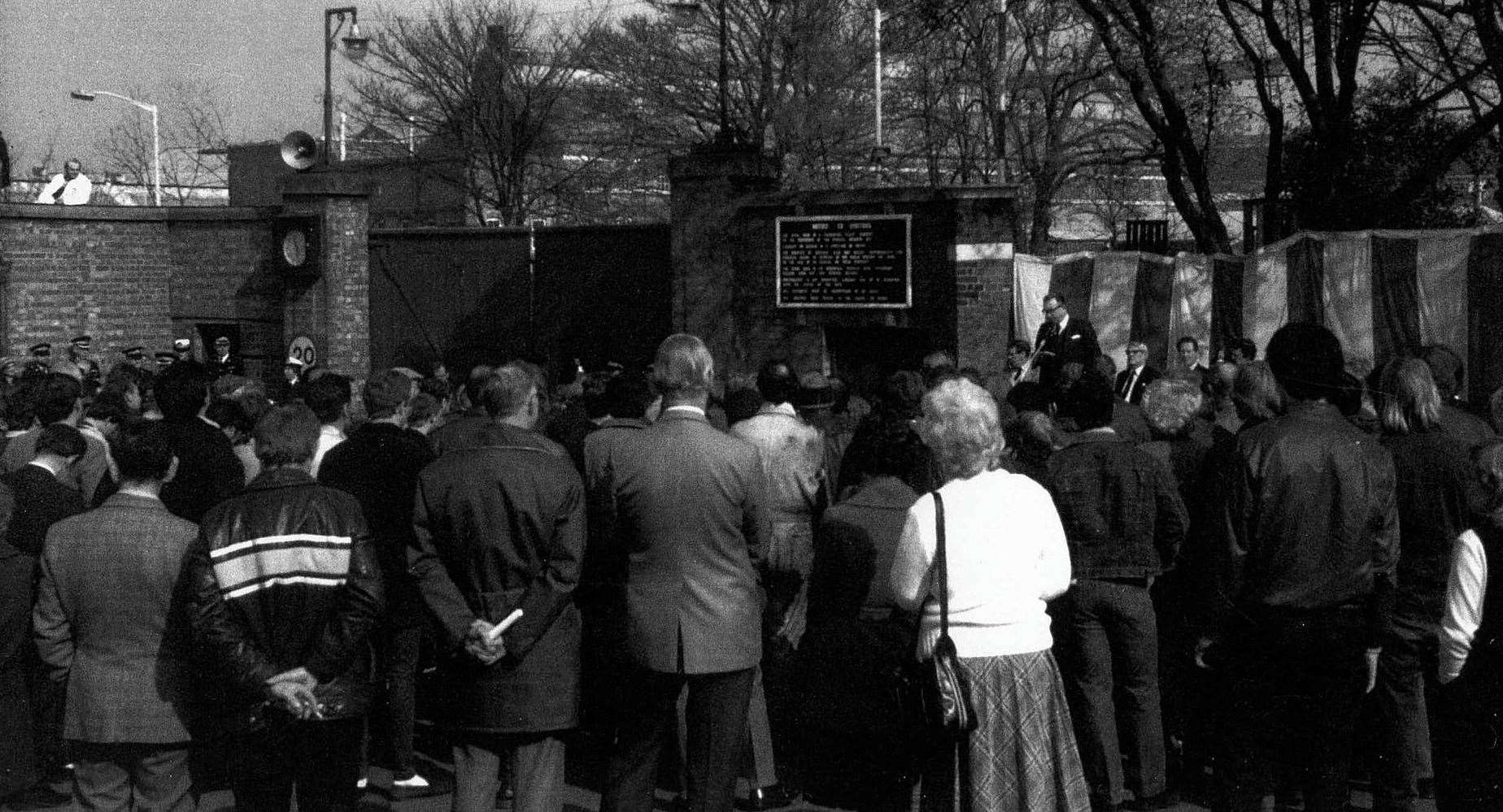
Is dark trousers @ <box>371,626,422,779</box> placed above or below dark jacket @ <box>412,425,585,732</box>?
below

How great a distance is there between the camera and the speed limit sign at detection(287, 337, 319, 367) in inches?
753

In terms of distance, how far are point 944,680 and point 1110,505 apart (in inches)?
77.9

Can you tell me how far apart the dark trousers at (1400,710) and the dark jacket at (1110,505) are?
3.20 feet

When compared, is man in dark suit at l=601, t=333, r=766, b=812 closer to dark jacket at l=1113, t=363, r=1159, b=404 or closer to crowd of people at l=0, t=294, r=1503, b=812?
crowd of people at l=0, t=294, r=1503, b=812

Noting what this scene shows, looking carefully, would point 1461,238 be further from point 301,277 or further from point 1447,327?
point 301,277

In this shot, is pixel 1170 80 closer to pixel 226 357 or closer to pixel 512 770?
pixel 226 357

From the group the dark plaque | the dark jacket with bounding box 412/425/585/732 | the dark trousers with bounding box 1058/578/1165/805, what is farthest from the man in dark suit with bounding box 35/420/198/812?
the dark plaque

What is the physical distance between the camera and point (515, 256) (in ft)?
64.2

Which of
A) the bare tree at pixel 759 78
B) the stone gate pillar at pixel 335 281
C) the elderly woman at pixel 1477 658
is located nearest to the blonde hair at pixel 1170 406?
the elderly woman at pixel 1477 658

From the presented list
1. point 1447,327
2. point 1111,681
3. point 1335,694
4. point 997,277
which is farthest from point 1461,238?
point 1335,694

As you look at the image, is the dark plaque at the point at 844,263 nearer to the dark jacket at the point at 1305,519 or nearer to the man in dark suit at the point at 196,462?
the man in dark suit at the point at 196,462

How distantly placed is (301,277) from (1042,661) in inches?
630

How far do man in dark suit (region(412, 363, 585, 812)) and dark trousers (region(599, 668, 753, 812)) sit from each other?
10.4 inches

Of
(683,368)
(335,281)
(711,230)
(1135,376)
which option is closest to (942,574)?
(683,368)
